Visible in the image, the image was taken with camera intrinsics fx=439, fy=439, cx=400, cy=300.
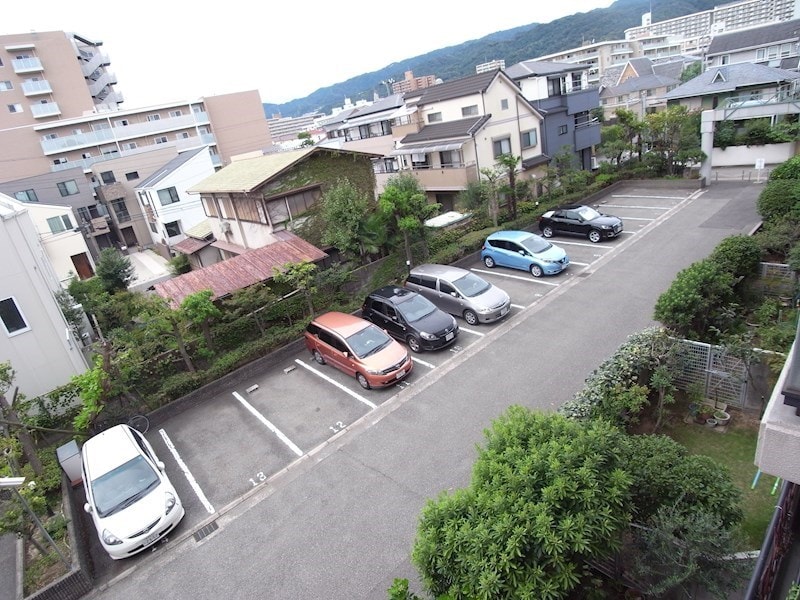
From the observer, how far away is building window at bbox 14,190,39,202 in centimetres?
3534

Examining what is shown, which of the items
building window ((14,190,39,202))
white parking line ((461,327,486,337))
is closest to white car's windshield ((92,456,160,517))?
white parking line ((461,327,486,337))

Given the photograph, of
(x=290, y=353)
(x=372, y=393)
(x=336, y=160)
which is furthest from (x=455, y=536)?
(x=336, y=160)

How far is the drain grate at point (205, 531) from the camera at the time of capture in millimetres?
8484

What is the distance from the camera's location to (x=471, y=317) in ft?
48.4

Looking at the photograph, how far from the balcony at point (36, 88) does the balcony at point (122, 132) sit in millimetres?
6268

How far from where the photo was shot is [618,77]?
6600cm

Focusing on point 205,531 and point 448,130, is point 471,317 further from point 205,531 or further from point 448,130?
point 448,130

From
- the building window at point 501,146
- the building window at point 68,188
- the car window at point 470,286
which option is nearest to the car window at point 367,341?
the car window at point 470,286

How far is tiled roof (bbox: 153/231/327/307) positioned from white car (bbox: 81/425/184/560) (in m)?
5.72

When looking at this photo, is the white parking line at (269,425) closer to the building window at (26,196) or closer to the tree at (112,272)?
the tree at (112,272)

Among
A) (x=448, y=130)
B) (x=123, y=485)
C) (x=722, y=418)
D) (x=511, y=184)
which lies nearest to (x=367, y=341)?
(x=123, y=485)

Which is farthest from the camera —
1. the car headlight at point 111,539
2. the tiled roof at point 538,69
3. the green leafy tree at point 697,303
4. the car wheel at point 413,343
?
the tiled roof at point 538,69

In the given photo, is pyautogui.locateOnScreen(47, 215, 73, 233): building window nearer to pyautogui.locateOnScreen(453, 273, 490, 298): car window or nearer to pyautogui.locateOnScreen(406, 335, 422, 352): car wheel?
pyautogui.locateOnScreen(406, 335, 422, 352): car wheel

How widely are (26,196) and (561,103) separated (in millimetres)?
42357
